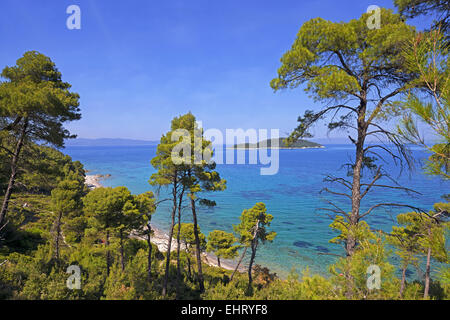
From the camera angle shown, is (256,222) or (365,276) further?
(256,222)

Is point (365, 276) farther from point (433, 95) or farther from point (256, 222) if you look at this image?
point (256, 222)

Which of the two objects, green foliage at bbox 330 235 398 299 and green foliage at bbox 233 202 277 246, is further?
green foliage at bbox 233 202 277 246

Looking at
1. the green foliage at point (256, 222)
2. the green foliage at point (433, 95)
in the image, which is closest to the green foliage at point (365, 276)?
the green foliage at point (433, 95)

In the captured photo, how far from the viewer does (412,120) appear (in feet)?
10.1

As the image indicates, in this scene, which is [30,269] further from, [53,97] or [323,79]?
[323,79]

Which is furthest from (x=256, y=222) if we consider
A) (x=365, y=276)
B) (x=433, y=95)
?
(x=433, y=95)

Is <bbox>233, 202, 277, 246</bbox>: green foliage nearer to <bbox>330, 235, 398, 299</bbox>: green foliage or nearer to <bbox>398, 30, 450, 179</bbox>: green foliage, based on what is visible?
<bbox>330, 235, 398, 299</bbox>: green foliage

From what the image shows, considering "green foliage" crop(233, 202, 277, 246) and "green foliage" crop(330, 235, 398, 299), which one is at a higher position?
"green foliage" crop(330, 235, 398, 299)

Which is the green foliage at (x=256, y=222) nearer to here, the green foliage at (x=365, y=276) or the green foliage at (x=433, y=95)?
the green foliage at (x=365, y=276)

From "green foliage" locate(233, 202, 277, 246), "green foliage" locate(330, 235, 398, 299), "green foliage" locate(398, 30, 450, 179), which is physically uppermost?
"green foliage" locate(398, 30, 450, 179)

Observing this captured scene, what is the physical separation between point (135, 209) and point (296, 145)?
1094 cm

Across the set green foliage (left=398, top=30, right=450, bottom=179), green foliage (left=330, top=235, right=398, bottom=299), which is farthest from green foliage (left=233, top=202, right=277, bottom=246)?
green foliage (left=398, top=30, right=450, bottom=179)
